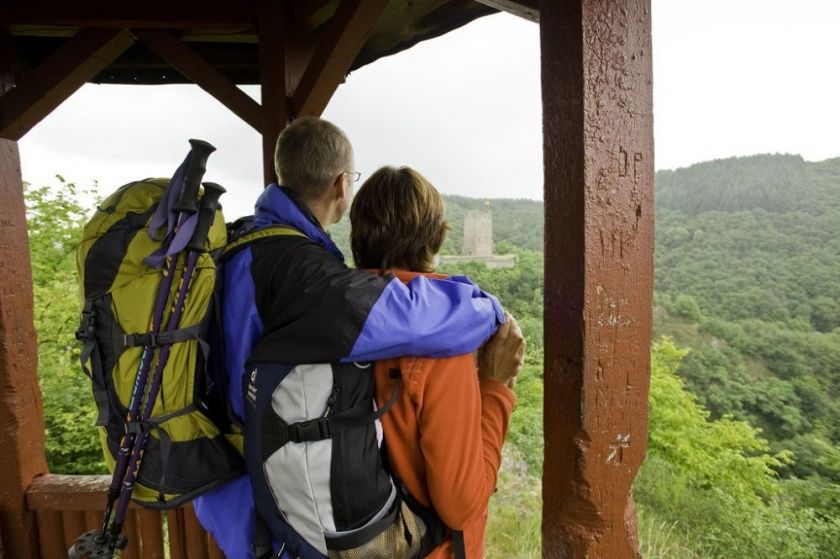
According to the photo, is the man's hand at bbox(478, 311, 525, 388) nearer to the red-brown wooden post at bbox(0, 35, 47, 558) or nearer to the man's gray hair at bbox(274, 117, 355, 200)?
the man's gray hair at bbox(274, 117, 355, 200)

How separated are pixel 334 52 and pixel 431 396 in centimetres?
168

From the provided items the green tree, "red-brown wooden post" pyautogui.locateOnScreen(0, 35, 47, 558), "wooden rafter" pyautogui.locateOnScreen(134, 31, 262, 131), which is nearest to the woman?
"wooden rafter" pyautogui.locateOnScreen(134, 31, 262, 131)

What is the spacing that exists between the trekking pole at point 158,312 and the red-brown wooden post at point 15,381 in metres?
1.30

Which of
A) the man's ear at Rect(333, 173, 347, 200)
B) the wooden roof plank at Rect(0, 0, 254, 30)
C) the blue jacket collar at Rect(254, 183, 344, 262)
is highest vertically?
Answer: the wooden roof plank at Rect(0, 0, 254, 30)

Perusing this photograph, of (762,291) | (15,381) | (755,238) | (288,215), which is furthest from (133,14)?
(755,238)

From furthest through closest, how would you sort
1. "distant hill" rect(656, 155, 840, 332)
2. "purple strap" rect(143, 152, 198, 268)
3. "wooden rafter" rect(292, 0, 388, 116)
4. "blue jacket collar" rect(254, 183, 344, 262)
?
"distant hill" rect(656, 155, 840, 332) → "wooden rafter" rect(292, 0, 388, 116) → "blue jacket collar" rect(254, 183, 344, 262) → "purple strap" rect(143, 152, 198, 268)

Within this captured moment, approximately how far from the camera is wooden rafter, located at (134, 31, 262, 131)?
8.07ft

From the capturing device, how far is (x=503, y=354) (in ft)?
3.42

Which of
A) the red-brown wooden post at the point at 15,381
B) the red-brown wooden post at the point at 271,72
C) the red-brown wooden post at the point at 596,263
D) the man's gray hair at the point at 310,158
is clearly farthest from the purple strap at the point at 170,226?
the red-brown wooden post at the point at 15,381

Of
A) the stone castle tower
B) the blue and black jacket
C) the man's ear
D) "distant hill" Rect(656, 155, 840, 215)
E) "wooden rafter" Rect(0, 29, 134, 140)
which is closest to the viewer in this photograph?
the blue and black jacket

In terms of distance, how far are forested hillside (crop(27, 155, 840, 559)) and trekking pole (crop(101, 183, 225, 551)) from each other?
1.87 feet

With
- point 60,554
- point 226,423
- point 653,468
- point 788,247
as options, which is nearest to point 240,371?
point 226,423

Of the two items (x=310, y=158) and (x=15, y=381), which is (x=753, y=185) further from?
(x=15, y=381)

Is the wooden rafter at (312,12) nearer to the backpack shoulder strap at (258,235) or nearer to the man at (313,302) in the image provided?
the man at (313,302)
